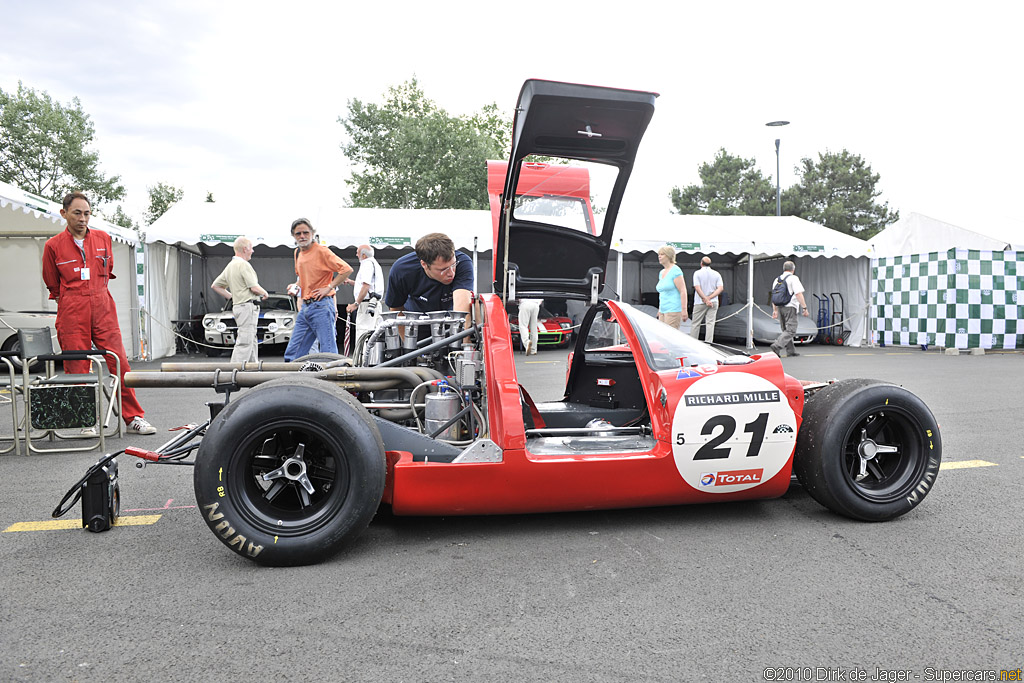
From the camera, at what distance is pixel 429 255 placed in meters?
4.30

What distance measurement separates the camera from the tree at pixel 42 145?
30.0 metres

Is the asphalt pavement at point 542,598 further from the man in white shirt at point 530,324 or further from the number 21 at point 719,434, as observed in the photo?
the man in white shirt at point 530,324

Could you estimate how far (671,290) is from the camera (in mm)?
9859

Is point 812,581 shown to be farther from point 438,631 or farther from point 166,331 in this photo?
→ point 166,331

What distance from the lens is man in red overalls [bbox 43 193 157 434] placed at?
5191 millimetres

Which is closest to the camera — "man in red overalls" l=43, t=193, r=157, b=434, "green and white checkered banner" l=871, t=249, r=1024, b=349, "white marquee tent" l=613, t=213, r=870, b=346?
"man in red overalls" l=43, t=193, r=157, b=434

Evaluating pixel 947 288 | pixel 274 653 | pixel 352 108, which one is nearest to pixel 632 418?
pixel 274 653

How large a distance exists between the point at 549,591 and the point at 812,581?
3.16 ft

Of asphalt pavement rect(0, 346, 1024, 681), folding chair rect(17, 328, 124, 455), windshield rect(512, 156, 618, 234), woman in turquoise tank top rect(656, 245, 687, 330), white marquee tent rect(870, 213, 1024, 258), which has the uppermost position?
white marquee tent rect(870, 213, 1024, 258)

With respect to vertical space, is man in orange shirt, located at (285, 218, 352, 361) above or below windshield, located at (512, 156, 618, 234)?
below

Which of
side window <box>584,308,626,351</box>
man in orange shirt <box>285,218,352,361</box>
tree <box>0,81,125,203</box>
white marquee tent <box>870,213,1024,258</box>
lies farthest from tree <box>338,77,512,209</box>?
side window <box>584,308,626,351</box>

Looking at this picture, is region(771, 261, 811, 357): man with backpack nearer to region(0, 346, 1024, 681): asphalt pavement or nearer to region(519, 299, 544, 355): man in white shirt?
region(519, 299, 544, 355): man in white shirt

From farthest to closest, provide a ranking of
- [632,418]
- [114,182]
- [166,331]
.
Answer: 1. [114,182]
2. [166,331]
3. [632,418]

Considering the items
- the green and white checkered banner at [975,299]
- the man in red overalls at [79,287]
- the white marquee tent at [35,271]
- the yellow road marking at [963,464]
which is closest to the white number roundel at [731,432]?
the yellow road marking at [963,464]
